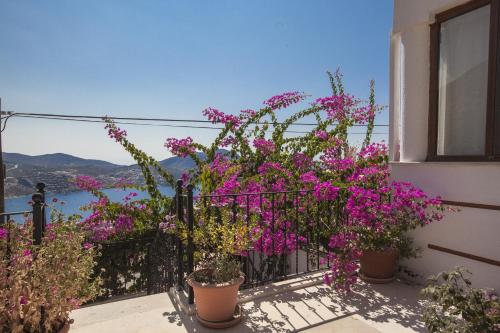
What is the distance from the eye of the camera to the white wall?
8.30 ft

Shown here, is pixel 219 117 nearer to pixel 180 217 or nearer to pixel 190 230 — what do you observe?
pixel 180 217

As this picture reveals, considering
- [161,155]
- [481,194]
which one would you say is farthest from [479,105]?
[161,155]

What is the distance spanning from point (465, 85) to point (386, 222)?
5.08 ft

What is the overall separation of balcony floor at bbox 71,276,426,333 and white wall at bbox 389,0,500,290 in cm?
59

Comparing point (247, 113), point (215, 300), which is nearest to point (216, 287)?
point (215, 300)

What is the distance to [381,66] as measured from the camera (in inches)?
303

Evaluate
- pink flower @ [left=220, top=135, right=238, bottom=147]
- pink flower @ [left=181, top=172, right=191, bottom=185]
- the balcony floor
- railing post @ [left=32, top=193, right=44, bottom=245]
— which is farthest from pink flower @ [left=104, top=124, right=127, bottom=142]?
railing post @ [left=32, top=193, right=44, bottom=245]

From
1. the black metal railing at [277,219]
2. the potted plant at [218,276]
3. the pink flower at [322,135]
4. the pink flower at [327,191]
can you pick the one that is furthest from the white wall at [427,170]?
the pink flower at [322,135]

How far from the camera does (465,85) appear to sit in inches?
111

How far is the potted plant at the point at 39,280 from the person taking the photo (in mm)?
1647

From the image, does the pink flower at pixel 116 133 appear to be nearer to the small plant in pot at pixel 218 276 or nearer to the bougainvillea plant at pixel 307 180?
the bougainvillea plant at pixel 307 180

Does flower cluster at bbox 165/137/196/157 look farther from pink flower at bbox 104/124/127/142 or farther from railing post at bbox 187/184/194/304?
railing post at bbox 187/184/194/304

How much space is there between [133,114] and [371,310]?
867 cm

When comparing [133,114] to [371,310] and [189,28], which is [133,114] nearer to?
[189,28]
